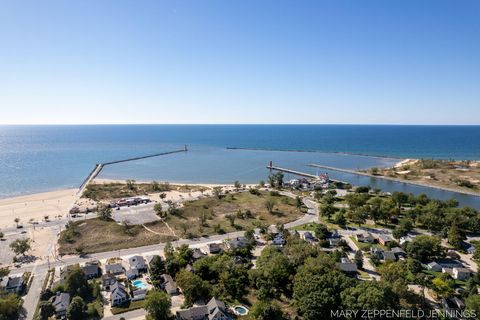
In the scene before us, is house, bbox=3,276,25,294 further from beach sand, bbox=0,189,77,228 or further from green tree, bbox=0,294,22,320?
beach sand, bbox=0,189,77,228

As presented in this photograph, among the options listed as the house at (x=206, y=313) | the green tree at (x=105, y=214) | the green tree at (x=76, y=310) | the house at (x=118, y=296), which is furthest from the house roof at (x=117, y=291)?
the green tree at (x=105, y=214)

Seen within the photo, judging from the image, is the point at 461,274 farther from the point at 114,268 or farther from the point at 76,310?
the point at 76,310

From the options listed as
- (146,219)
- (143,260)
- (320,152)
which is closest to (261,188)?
(146,219)

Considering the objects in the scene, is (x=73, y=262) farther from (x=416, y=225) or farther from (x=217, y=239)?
(x=416, y=225)

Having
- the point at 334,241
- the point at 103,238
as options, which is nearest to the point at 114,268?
the point at 103,238

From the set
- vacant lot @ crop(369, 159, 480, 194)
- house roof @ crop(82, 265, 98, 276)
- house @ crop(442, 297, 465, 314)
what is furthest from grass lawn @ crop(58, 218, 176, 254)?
vacant lot @ crop(369, 159, 480, 194)
